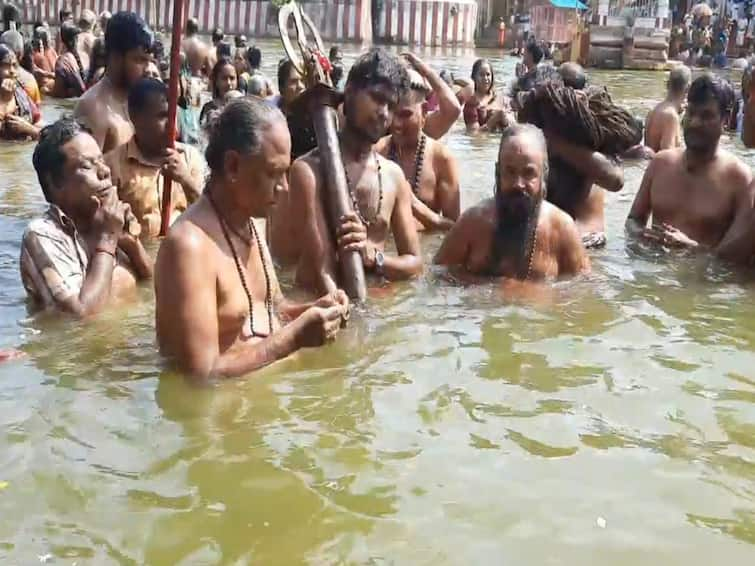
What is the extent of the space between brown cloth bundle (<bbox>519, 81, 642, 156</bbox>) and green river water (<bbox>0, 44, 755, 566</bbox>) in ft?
3.42

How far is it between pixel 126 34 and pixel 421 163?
190 cm

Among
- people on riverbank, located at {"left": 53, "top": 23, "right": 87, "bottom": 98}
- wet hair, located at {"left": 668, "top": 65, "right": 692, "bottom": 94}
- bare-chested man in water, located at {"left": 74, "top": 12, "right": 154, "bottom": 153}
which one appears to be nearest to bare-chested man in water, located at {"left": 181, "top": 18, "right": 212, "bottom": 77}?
people on riverbank, located at {"left": 53, "top": 23, "right": 87, "bottom": 98}

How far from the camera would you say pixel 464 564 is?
2.93 metres

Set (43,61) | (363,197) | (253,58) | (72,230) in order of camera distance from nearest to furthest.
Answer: (72,230)
(363,197)
(253,58)
(43,61)

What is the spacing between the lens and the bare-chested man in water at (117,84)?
6.00 meters

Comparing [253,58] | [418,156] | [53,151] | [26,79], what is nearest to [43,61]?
[253,58]

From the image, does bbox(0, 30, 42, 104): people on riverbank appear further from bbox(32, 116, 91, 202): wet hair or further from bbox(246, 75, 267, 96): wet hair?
bbox(32, 116, 91, 202): wet hair

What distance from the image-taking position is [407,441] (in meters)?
3.68

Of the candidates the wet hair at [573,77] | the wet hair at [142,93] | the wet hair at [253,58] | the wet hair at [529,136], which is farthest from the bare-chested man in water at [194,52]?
the wet hair at [529,136]

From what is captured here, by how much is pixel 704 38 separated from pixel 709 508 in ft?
88.7

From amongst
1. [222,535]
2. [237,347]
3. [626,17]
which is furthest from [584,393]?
[626,17]

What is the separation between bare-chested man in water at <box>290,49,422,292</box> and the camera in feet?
16.0

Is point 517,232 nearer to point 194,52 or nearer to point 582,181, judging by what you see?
point 582,181

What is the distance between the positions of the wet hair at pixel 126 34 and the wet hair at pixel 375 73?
1.59 metres
